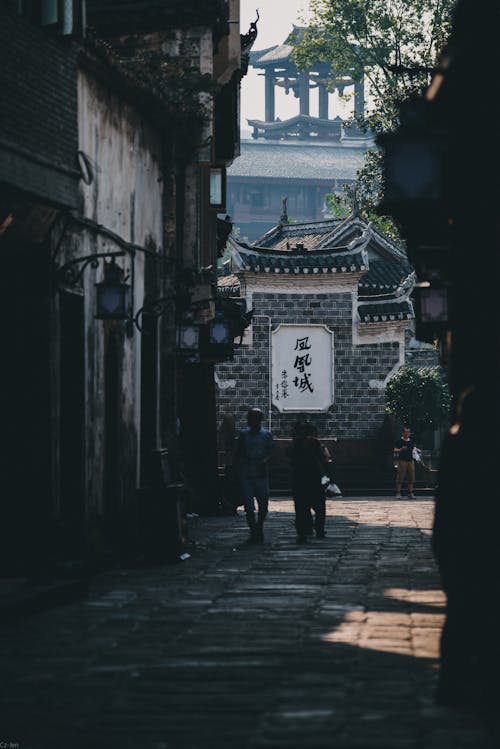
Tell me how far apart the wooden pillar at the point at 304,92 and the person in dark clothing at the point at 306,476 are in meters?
84.7

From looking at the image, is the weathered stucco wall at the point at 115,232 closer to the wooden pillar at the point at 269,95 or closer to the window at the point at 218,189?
the window at the point at 218,189

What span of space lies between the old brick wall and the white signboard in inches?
1088

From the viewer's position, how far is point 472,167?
7.50 metres

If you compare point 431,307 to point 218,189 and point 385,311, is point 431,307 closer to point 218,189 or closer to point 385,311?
point 218,189

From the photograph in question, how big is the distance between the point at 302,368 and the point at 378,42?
29.4 feet

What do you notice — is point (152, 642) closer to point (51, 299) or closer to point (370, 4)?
point (51, 299)

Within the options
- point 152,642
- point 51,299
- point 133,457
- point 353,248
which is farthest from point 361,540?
point 353,248

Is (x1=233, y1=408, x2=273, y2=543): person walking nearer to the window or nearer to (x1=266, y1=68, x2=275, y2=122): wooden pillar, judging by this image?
the window

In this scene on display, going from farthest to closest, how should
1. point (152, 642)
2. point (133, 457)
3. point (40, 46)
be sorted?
point (133, 457) → point (40, 46) → point (152, 642)

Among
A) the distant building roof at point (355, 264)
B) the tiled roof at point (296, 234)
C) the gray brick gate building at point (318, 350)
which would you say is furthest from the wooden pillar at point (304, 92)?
the gray brick gate building at point (318, 350)

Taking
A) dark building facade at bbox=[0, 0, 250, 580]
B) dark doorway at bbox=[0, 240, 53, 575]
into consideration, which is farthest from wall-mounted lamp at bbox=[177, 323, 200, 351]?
dark doorway at bbox=[0, 240, 53, 575]

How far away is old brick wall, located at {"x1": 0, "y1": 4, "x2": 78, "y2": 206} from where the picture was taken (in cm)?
1257

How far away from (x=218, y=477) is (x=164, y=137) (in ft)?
24.4

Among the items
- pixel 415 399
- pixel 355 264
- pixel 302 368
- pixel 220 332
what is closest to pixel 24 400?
pixel 220 332
